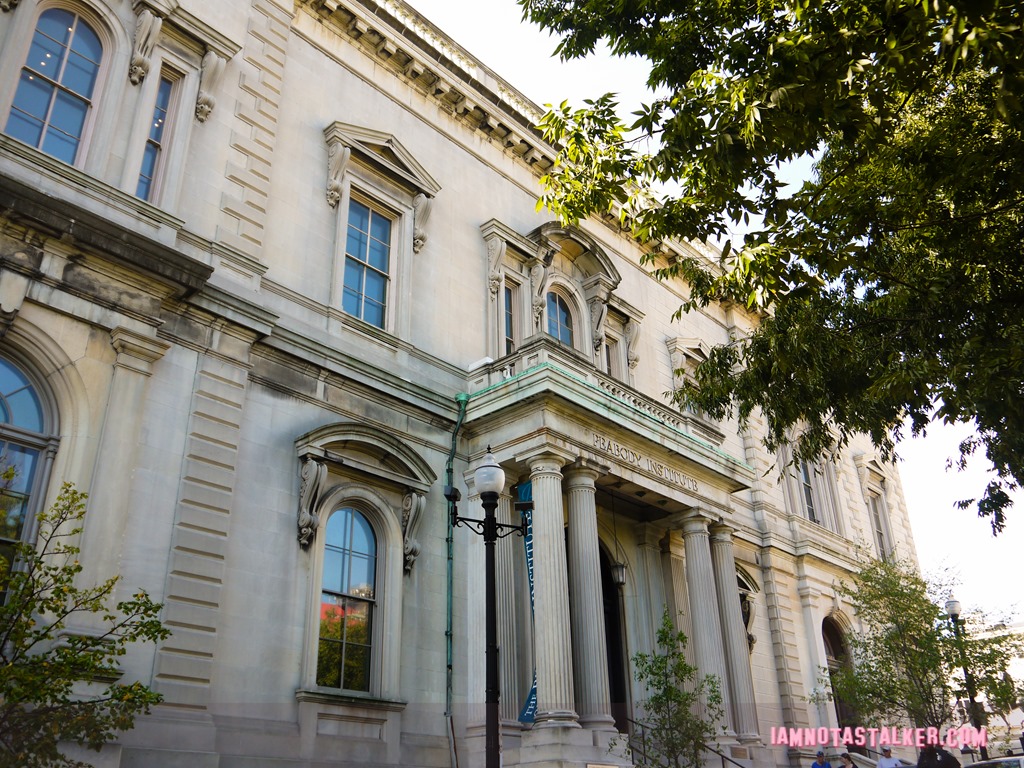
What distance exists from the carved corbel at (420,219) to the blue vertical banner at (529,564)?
6079 millimetres

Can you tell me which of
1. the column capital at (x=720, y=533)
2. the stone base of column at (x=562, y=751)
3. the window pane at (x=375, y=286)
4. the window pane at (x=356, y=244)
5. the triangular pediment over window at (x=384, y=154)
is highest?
the triangular pediment over window at (x=384, y=154)

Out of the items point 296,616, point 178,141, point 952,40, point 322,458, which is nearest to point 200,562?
point 296,616

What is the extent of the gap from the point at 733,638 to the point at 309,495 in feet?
36.7

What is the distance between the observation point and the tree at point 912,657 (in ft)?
77.7

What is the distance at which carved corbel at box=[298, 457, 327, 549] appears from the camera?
621 inches

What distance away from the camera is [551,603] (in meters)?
16.4

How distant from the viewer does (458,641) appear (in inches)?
695

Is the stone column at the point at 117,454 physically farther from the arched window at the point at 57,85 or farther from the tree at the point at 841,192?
the tree at the point at 841,192

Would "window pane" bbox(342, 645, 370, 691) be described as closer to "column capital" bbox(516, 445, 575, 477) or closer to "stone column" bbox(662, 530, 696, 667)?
"column capital" bbox(516, 445, 575, 477)

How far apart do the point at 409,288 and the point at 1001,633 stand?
21.2 m

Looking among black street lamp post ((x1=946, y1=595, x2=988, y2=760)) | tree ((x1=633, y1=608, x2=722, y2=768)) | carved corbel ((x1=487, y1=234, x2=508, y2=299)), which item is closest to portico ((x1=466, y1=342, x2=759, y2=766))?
tree ((x1=633, y1=608, x2=722, y2=768))

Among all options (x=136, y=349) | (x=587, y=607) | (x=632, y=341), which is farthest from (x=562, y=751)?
(x=632, y=341)

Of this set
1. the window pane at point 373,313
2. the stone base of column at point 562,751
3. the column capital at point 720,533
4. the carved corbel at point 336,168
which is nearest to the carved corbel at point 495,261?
the window pane at point 373,313

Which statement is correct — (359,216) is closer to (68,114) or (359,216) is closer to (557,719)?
(68,114)
